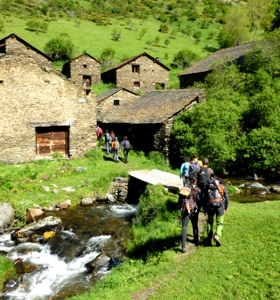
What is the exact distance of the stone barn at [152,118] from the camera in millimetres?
21578

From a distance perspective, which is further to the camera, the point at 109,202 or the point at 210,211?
the point at 109,202

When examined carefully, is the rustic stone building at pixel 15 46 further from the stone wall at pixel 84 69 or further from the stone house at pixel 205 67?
the stone house at pixel 205 67

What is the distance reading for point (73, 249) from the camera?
37.2 ft

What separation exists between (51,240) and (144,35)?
64467 millimetres

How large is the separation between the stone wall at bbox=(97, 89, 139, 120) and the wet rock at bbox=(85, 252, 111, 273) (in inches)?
778

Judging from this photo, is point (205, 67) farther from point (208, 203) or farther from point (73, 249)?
point (208, 203)

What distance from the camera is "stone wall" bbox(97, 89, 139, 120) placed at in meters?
29.0

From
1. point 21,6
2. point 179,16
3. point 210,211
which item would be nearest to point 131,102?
point 210,211

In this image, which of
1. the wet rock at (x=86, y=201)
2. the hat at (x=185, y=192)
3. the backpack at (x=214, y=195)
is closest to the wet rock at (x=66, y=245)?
the wet rock at (x=86, y=201)

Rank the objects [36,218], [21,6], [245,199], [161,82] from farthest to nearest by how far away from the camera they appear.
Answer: [21,6], [161,82], [245,199], [36,218]

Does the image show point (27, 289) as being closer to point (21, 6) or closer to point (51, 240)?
point (51, 240)

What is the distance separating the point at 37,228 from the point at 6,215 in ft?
6.33

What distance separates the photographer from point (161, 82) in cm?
4341

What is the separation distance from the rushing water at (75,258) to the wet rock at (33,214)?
3.20ft
